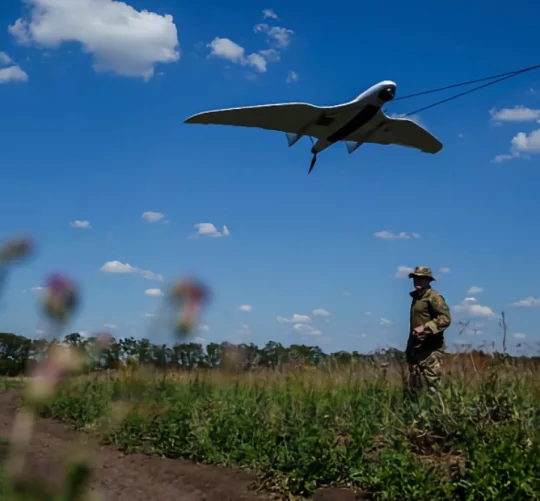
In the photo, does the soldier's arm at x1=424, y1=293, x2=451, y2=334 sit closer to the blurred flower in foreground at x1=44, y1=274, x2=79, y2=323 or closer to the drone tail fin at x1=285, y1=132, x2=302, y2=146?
the drone tail fin at x1=285, y1=132, x2=302, y2=146

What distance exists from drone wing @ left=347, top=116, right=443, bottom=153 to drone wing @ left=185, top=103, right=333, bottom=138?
658mm

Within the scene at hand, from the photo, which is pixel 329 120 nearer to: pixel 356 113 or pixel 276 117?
pixel 356 113

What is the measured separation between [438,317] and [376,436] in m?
1.49

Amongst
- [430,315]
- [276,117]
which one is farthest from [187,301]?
[276,117]

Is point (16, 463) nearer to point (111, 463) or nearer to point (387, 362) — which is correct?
point (111, 463)

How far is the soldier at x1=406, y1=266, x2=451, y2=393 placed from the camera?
6.79 m

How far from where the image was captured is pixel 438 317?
22.5 feet

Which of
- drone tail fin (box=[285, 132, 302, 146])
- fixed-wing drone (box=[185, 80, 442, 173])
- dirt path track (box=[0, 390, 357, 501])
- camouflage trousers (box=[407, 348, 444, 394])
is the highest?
fixed-wing drone (box=[185, 80, 442, 173])

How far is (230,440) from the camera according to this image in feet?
21.7

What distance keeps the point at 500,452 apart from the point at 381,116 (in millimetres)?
4316

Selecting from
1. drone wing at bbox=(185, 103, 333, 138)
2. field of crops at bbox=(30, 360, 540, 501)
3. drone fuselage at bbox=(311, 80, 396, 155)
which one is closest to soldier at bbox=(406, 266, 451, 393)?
field of crops at bbox=(30, 360, 540, 501)

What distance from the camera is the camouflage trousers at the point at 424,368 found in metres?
6.73

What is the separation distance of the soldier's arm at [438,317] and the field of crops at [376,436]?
0.53 meters

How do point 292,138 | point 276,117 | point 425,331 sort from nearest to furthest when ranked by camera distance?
point 425,331
point 292,138
point 276,117
